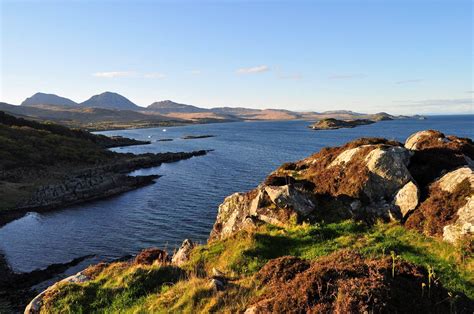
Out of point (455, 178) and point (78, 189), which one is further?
point (78, 189)

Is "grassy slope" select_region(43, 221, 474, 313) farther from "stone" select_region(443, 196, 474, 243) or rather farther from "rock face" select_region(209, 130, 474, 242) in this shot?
"rock face" select_region(209, 130, 474, 242)

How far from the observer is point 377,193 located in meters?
21.8

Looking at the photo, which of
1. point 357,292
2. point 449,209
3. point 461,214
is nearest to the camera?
point 357,292

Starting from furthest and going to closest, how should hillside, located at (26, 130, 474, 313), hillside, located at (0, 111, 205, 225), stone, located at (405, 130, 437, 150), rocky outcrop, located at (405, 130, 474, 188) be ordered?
hillside, located at (0, 111, 205, 225), stone, located at (405, 130, 437, 150), rocky outcrop, located at (405, 130, 474, 188), hillside, located at (26, 130, 474, 313)

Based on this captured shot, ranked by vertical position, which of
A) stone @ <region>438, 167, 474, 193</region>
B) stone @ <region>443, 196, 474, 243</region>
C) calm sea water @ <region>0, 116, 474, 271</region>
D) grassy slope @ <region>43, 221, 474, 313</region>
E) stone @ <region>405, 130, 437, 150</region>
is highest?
stone @ <region>405, 130, 437, 150</region>

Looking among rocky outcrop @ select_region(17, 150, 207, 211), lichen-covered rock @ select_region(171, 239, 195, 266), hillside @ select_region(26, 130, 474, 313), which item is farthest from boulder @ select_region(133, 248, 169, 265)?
rocky outcrop @ select_region(17, 150, 207, 211)

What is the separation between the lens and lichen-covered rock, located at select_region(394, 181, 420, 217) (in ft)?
65.7

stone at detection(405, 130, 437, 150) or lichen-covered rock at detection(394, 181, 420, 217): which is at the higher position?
stone at detection(405, 130, 437, 150)

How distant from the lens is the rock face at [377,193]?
733 inches

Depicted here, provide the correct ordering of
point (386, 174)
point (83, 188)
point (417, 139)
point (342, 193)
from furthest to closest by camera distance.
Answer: point (83, 188), point (417, 139), point (342, 193), point (386, 174)

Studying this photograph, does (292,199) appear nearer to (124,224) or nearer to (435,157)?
(435,157)

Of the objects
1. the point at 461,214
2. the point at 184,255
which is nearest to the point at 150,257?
the point at 184,255

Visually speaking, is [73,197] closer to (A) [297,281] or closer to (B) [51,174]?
(B) [51,174]

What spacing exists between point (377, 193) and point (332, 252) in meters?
→ 6.62
